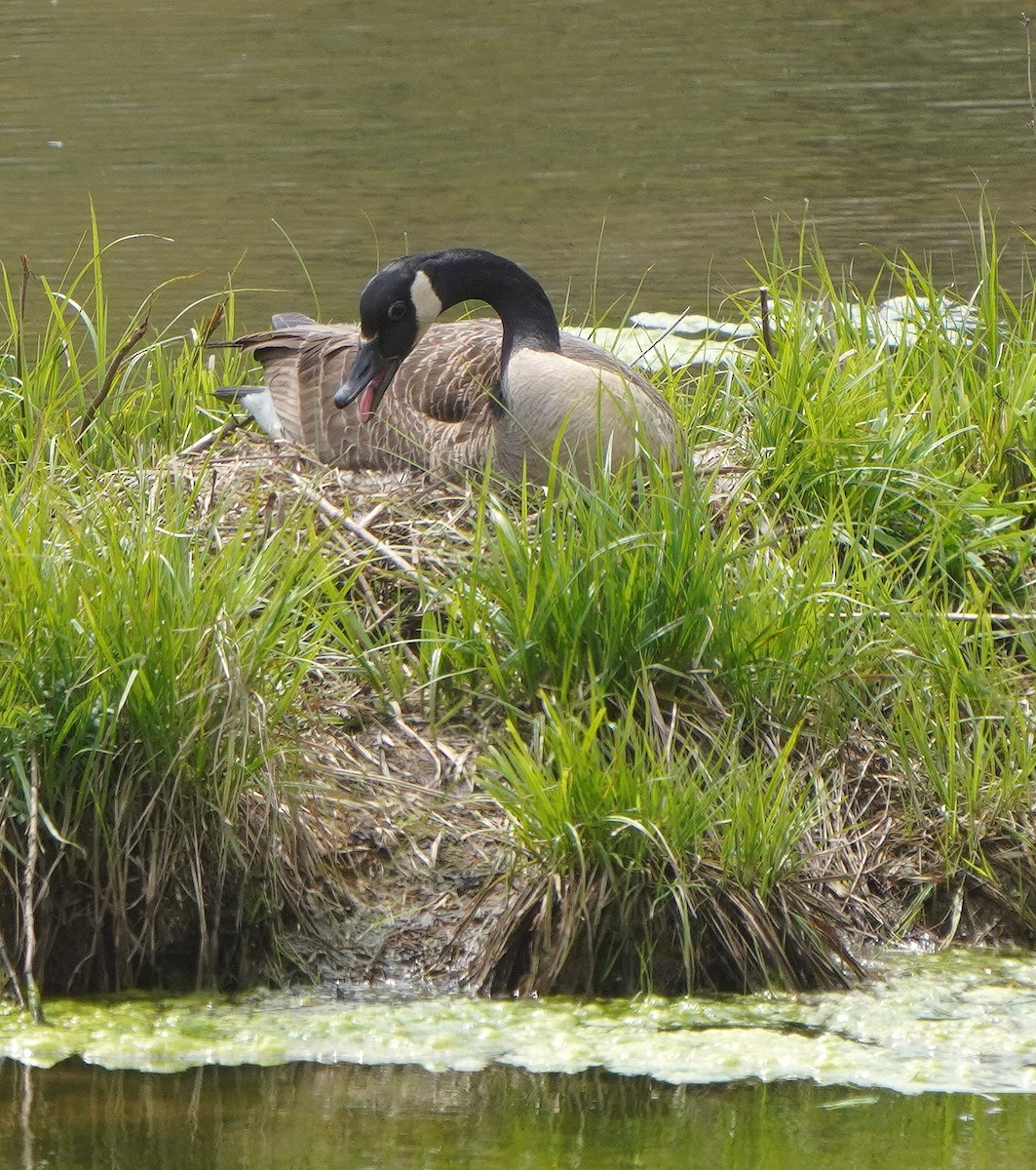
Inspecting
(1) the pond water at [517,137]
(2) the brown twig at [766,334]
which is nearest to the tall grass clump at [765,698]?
(2) the brown twig at [766,334]

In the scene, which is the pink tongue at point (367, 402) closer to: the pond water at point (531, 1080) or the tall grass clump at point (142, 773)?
the tall grass clump at point (142, 773)

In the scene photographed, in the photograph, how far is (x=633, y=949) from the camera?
4148 millimetres

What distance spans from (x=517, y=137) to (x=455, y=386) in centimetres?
951

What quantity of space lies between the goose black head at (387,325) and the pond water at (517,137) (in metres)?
1.73

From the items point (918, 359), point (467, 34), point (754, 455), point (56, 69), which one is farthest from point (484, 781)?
point (467, 34)

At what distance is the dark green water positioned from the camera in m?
3.48

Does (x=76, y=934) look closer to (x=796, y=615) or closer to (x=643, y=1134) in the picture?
(x=643, y=1134)

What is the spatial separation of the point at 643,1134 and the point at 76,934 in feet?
4.72

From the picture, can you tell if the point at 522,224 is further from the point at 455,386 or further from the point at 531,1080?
the point at 531,1080

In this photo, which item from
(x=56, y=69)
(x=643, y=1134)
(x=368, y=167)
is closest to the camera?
(x=643, y=1134)

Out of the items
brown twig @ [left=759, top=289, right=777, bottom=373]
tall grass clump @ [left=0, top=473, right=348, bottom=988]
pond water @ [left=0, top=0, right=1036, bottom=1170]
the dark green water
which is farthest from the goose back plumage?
the dark green water

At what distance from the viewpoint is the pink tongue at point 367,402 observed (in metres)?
6.09

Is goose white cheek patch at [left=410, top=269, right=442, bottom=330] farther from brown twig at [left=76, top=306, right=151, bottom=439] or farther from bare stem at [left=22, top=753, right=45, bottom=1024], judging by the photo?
bare stem at [left=22, top=753, right=45, bottom=1024]

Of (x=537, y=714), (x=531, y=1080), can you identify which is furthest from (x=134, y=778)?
(x=531, y=1080)
